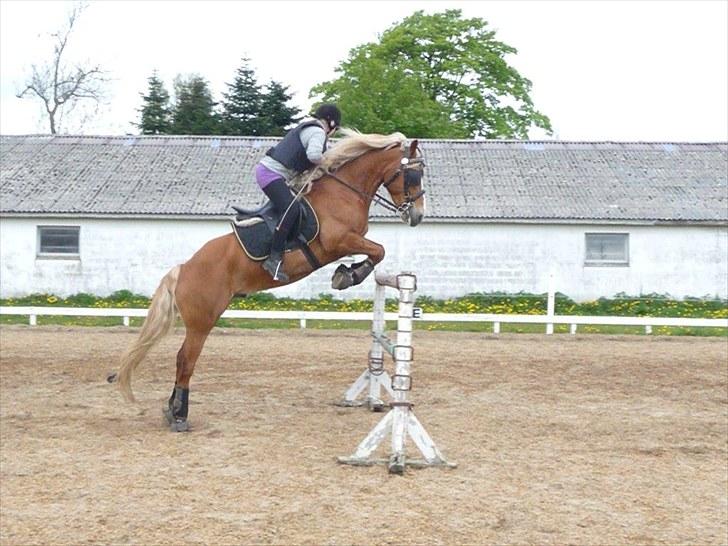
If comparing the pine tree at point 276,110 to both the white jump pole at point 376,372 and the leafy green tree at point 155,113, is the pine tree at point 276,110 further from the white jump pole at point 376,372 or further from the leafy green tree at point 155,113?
the white jump pole at point 376,372

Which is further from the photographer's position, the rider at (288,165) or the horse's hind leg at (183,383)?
the horse's hind leg at (183,383)

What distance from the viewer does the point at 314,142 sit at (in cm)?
767

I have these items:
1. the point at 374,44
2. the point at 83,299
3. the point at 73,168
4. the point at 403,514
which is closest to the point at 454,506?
the point at 403,514


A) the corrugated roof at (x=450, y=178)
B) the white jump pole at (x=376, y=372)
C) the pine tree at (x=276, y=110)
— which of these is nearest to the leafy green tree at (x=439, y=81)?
the pine tree at (x=276, y=110)

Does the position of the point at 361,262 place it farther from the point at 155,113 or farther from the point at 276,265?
the point at 155,113

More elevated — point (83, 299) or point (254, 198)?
point (254, 198)

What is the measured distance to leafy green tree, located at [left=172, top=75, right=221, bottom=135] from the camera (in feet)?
140

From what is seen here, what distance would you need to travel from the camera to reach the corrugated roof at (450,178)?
878 inches

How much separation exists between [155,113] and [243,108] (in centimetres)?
627

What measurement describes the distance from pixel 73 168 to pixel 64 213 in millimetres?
2850

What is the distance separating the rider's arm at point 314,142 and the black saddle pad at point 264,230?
393mm

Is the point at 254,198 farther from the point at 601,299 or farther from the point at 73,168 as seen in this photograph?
the point at 601,299

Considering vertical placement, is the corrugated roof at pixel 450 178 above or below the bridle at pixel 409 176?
above

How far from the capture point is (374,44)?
1848 inches
